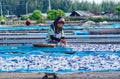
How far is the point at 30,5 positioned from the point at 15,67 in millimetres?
52505

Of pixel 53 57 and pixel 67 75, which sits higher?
pixel 53 57

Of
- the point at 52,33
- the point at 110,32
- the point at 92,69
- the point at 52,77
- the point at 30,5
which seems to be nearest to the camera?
the point at 92,69

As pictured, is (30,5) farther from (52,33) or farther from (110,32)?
(52,33)

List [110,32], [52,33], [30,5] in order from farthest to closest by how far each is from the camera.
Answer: [30,5] < [110,32] < [52,33]

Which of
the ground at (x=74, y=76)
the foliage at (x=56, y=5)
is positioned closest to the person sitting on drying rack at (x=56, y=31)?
the ground at (x=74, y=76)

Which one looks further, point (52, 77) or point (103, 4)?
point (103, 4)

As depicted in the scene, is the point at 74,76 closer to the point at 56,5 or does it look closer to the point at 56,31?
the point at 56,31

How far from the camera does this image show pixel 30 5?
5750cm

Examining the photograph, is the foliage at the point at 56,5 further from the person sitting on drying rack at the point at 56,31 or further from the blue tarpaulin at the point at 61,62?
the blue tarpaulin at the point at 61,62

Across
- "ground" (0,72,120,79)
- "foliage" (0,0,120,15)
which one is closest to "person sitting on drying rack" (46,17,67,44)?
"ground" (0,72,120,79)

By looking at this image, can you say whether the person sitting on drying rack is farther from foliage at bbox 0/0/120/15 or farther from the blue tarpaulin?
foliage at bbox 0/0/120/15

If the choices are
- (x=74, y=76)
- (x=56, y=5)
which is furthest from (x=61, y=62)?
(x=56, y=5)

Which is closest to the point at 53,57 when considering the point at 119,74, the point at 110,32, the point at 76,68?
the point at 76,68

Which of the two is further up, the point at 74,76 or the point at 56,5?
the point at 74,76
